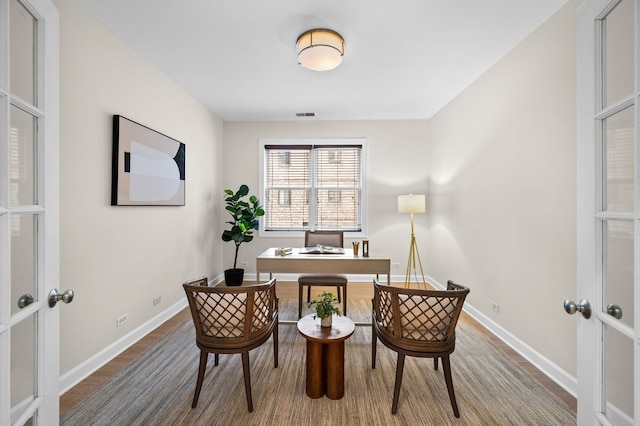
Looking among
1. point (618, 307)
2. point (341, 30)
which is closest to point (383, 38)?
point (341, 30)

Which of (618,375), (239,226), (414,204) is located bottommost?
(618,375)

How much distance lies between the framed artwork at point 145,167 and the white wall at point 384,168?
5.54ft

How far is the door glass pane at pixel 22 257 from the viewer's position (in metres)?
0.94

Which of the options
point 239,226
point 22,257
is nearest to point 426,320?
point 22,257

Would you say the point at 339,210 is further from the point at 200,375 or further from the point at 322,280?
the point at 200,375

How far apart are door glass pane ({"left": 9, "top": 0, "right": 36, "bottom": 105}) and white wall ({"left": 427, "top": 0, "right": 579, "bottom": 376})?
297 centimetres

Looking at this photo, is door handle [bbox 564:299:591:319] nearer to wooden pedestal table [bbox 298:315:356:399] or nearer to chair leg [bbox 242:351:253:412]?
wooden pedestal table [bbox 298:315:356:399]

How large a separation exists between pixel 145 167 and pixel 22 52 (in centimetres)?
189

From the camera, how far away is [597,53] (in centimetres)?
99

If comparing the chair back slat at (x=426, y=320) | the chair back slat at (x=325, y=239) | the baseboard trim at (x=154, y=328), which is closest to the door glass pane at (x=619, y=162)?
the chair back slat at (x=426, y=320)

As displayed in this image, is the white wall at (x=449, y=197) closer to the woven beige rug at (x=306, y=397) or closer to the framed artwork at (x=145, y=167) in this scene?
the framed artwork at (x=145, y=167)

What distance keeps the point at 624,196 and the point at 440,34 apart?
2.08 metres

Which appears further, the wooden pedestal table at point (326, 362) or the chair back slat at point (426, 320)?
the wooden pedestal table at point (326, 362)

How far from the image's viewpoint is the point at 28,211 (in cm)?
98
